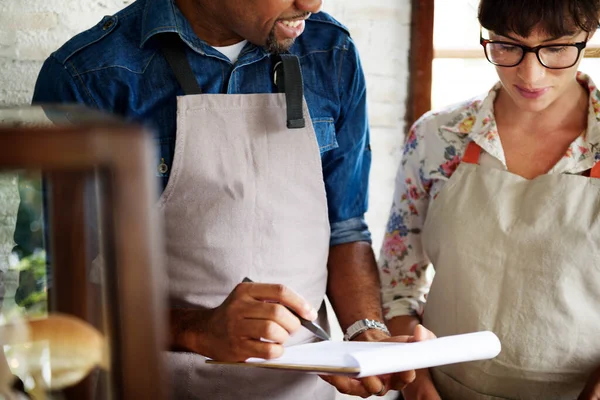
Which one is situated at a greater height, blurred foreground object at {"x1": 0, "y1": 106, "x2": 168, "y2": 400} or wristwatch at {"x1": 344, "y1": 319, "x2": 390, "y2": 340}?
blurred foreground object at {"x1": 0, "y1": 106, "x2": 168, "y2": 400}

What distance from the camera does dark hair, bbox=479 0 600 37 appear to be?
53.7 inches

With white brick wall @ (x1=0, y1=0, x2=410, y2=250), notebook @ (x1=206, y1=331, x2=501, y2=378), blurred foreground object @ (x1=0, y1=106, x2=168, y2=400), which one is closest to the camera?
blurred foreground object @ (x1=0, y1=106, x2=168, y2=400)

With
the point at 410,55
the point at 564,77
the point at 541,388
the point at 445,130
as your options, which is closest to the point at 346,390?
the point at 541,388

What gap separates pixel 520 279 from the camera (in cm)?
140

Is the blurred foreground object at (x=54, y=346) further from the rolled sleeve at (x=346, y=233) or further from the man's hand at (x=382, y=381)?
the rolled sleeve at (x=346, y=233)

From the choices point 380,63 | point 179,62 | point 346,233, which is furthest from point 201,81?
point 380,63

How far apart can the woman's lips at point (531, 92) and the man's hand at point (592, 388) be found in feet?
1.74

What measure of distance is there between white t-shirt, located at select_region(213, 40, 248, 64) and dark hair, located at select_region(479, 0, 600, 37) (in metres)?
0.53

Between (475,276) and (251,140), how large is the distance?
0.52m

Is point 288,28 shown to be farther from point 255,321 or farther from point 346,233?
point 255,321

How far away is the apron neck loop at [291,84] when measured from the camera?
4.89 feet

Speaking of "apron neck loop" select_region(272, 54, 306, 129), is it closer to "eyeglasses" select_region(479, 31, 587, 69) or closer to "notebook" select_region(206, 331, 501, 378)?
"eyeglasses" select_region(479, 31, 587, 69)

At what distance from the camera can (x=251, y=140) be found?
57.6 inches

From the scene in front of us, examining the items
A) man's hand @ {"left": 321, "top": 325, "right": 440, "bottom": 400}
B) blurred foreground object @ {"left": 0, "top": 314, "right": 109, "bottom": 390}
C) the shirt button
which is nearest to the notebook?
man's hand @ {"left": 321, "top": 325, "right": 440, "bottom": 400}
